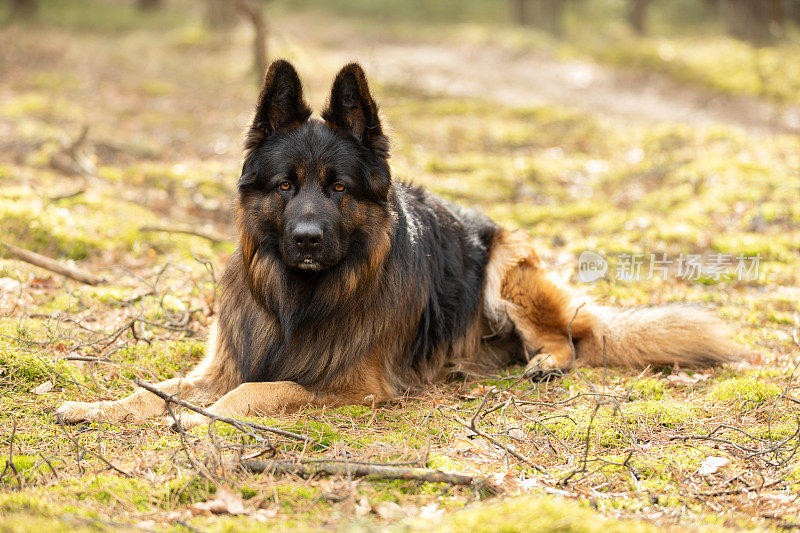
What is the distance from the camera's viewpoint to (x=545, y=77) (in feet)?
62.2

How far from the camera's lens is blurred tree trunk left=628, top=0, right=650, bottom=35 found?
89.7ft

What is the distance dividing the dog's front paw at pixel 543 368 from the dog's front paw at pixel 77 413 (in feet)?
9.69

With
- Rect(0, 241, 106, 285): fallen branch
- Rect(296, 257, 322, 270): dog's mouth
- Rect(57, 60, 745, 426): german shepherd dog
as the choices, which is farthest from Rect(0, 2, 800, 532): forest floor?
Rect(296, 257, 322, 270): dog's mouth

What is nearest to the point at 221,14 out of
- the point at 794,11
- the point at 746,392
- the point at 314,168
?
the point at 314,168

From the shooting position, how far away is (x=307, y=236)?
402 cm

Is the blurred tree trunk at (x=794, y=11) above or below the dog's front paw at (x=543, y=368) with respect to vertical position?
above

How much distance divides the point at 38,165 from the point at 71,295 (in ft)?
14.8

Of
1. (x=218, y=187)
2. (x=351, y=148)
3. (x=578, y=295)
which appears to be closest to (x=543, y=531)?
(x=351, y=148)

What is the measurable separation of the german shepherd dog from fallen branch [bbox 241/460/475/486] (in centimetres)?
79

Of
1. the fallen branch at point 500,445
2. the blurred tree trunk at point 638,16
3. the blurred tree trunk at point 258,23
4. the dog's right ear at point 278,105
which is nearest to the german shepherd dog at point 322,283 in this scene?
the dog's right ear at point 278,105

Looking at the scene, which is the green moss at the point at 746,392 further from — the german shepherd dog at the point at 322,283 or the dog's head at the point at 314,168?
the dog's head at the point at 314,168

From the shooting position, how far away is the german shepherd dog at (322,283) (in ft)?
13.8

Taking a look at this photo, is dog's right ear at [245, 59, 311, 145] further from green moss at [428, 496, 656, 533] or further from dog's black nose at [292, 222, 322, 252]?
green moss at [428, 496, 656, 533]

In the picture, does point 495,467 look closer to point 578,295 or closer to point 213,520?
point 213,520
